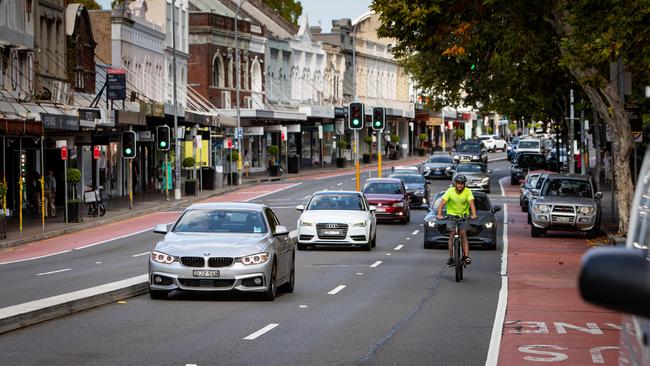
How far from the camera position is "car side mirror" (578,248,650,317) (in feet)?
11.6

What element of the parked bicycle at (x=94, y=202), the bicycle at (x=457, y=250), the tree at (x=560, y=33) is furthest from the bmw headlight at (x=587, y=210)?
the parked bicycle at (x=94, y=202)

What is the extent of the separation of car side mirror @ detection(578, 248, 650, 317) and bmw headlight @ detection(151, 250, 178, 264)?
14.8m

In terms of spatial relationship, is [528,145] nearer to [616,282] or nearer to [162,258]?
[162,258]

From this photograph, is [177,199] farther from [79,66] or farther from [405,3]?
[405,3]

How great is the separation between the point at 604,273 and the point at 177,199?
57301mm

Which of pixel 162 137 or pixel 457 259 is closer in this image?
pixel 457 259

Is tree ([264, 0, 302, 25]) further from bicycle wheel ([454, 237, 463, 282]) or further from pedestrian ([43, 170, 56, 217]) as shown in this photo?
bicycle wheel ([454, 237, 463, 282])

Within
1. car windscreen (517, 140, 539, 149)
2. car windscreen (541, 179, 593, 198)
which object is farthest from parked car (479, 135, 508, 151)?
car windscreen (541, 179, 593, 198)

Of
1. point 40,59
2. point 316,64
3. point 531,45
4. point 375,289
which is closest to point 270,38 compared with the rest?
point 316,64

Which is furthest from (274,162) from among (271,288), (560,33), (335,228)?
(271,288)

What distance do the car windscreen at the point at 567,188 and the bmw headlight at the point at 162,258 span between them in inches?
821

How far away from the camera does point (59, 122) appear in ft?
145

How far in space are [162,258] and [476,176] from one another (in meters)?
47.5

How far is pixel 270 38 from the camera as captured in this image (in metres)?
97.2
